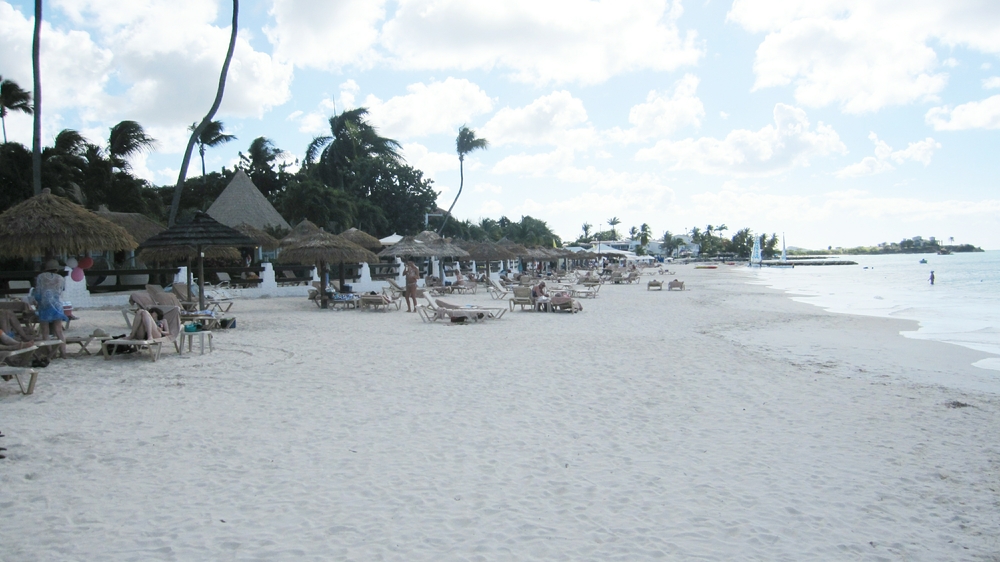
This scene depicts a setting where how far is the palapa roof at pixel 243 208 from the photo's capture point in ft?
91.4

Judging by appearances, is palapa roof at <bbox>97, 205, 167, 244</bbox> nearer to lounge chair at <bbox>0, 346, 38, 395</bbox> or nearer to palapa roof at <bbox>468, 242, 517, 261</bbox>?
palapa roof at <bbox>468, 242, 517, 261</bbox>

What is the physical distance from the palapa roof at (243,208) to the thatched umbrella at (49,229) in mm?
17484

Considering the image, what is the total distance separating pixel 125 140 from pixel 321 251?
14796 mm

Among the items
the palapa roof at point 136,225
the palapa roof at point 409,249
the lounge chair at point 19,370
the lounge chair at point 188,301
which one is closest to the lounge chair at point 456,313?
the lounge chair at point 188,301

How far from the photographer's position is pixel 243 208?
28234 mm

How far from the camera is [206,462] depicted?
4.66 meters

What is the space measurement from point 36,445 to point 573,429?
13.6ft

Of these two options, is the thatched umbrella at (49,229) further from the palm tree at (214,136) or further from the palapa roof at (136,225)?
the palm tree at (214,136)

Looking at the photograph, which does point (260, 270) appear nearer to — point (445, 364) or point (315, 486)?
point (445, 364)

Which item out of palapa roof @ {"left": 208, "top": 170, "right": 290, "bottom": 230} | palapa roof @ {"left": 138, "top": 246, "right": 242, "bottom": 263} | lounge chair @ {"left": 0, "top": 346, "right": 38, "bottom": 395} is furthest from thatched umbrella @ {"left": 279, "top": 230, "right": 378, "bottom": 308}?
palapa roof @ {"left": 208, "top": 170, "right": 290, "bottom": 230}

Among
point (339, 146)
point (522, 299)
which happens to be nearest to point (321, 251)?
point (522, 299)

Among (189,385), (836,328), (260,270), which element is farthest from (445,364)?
(260,270)

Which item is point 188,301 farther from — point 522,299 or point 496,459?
point 496,459

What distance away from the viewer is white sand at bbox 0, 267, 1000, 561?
3502 mm
